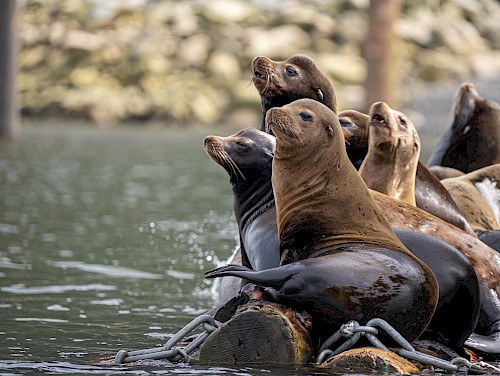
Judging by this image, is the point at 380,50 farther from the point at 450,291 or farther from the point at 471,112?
the point at 450,291

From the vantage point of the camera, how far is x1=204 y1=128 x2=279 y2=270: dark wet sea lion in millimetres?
7645

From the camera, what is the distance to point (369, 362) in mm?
6148

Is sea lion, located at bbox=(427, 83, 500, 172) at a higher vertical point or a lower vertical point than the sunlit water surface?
higher

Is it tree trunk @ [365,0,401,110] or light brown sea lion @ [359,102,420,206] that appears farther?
tree trunk @ [365,0,401,110]

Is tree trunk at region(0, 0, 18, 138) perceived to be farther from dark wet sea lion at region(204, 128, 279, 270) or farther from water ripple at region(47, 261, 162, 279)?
dark wet sea lion at region(204, 128, 279, 270)

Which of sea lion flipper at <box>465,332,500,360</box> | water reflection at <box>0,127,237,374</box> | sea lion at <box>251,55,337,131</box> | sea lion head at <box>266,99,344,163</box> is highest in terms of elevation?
sea lion at <box>251,55,337,131</box>

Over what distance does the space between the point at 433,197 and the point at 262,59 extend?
5.17 feet

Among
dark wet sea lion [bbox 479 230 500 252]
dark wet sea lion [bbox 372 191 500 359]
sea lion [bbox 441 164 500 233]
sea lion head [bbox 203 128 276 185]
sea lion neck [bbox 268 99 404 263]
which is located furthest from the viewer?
sea lion [bbox 441 164 500 233]

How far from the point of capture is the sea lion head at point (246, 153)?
7758 millimetres

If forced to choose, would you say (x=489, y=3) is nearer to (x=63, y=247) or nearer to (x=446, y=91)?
(x=446, y=91)

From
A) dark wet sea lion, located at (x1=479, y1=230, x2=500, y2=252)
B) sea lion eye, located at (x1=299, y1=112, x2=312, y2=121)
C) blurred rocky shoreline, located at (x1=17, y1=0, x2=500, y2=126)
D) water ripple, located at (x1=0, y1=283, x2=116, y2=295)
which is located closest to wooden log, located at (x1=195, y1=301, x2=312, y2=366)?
sea lion eye, located at (x1=299, y1=112, x2=312, y2=121)

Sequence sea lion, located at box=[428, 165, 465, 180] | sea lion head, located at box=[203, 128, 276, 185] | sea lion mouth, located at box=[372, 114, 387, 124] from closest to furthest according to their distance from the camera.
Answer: sea lion head, located at box=[203, 128, 276, 185]
sea lion mouth, located at box=[372, 114, 387, 124]
sea lion, located at box=[428, 165, 465, 180]

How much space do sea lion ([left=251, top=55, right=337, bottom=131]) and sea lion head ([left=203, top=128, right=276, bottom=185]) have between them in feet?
2.55

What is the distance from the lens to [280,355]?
20.7 ft
